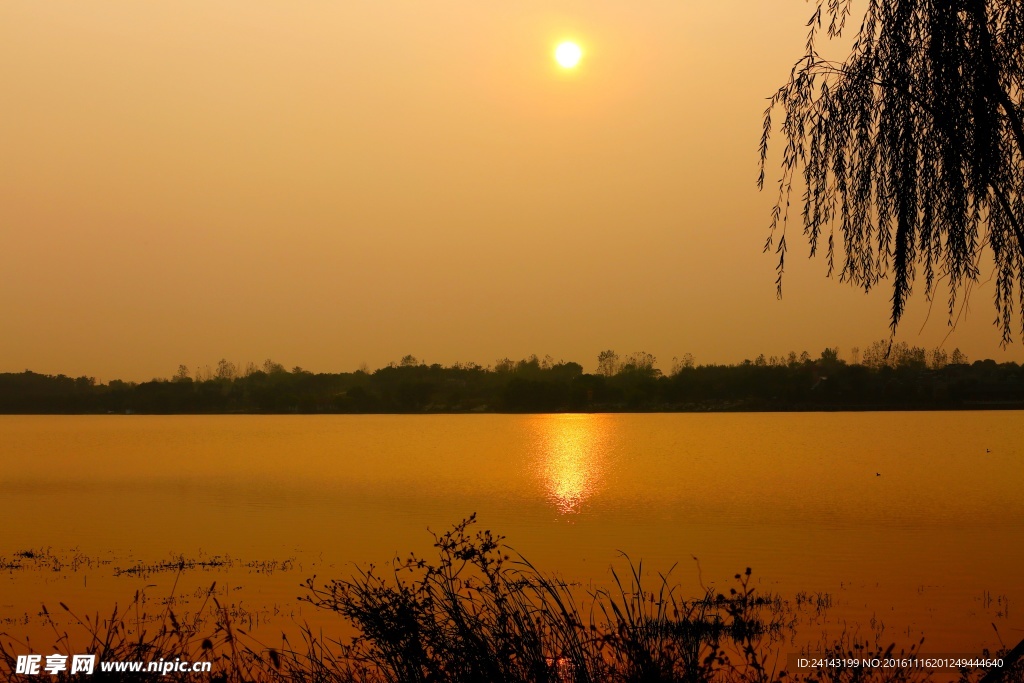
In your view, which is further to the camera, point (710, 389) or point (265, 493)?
point (710, 389)

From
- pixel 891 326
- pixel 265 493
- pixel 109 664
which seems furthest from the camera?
pixel 265 493

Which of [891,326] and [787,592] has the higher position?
[891,326]

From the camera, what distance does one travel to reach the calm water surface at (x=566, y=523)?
13.8 meters

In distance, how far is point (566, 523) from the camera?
23.1m

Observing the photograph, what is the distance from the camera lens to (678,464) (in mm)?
45062

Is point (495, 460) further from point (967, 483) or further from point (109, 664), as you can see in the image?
point (109, 664)

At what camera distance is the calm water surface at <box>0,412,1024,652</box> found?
13.8 m

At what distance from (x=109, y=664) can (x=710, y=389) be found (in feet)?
428

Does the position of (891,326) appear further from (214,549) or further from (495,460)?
(495,460)

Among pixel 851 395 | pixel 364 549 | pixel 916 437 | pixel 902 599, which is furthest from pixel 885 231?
pixel 851 395

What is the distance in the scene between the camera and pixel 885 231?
6613 millimetres

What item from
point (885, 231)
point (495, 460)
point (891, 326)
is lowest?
point (495, 460)

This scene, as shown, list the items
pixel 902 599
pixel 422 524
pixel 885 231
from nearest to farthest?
pixel 885 231
pixel 902 599
pixel 422 524

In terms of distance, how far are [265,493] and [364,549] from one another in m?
12.9
